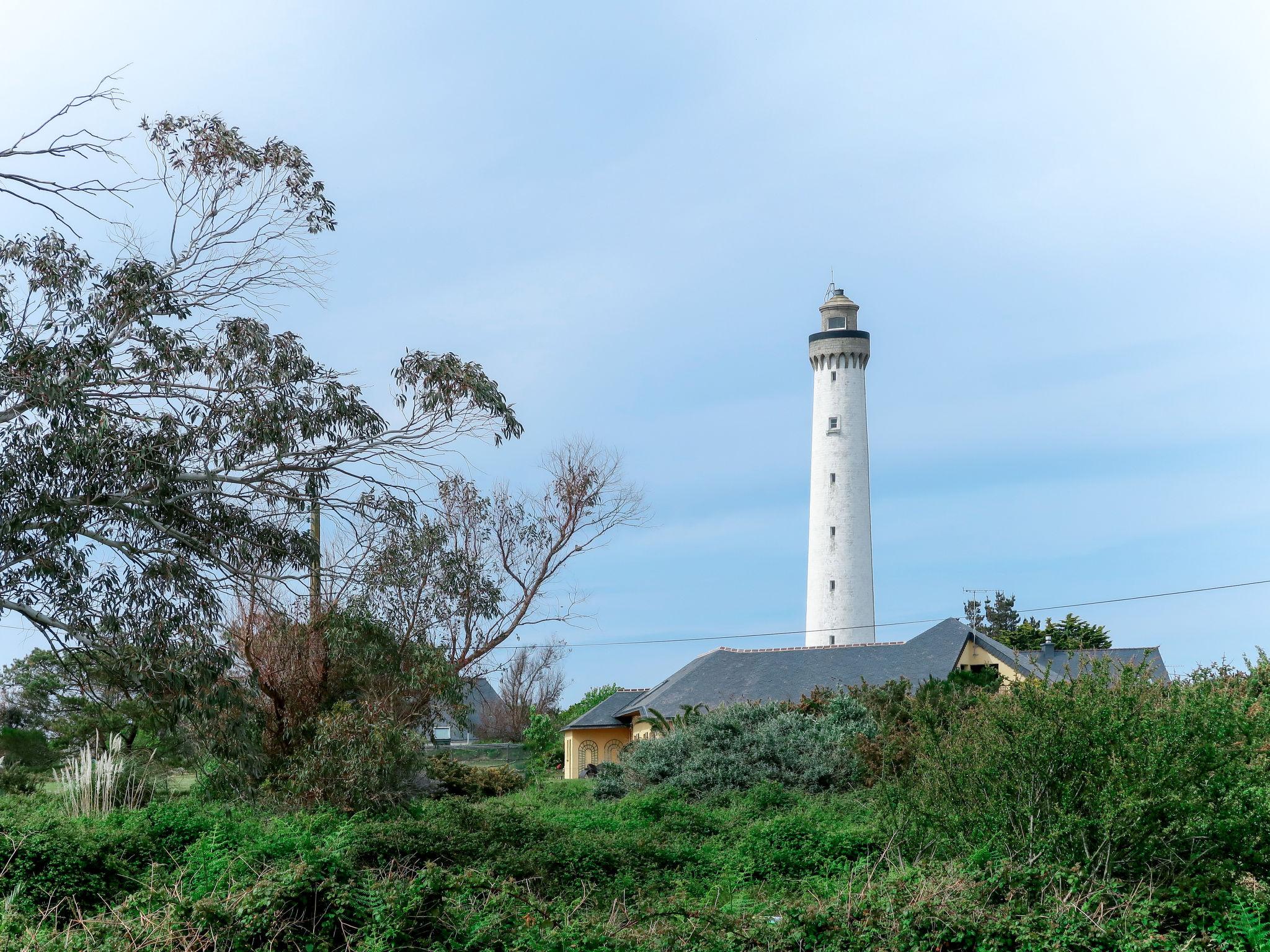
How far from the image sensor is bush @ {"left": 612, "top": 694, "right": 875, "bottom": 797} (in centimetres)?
1912

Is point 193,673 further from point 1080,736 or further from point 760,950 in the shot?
point 1080,736

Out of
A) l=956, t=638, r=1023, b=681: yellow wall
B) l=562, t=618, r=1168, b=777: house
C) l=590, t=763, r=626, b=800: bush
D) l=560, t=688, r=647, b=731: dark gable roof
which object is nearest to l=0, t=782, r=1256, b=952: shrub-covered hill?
l=590, t=763, r=626, b=800: bush

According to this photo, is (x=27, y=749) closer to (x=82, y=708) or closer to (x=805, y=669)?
(x=82, y=708)

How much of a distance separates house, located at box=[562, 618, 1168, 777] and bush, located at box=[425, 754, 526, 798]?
12.8 feet

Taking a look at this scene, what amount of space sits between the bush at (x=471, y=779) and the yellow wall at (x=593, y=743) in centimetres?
830

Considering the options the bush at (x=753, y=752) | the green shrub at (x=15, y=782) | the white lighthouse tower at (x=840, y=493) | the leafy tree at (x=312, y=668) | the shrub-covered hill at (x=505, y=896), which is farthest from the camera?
the white lighthouse tower at (x=840, y=493)

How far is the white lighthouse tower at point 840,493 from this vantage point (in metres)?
40.3

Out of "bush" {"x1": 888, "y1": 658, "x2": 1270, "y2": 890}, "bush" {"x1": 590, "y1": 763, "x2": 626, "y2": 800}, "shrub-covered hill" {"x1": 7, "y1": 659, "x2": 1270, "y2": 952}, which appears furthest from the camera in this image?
"bush" {"x1": 590, "y1": 763, "x2": 626, "y2": 800}

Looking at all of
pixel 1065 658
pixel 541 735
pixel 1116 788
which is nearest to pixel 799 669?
pixel 1065 658

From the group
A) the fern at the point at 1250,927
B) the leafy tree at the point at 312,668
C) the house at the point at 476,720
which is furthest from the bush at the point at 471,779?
the house at the point at 476,720

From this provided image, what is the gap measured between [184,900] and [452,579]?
889 centimetres

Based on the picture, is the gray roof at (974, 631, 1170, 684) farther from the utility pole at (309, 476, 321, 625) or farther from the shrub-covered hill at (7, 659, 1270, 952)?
the utility pole at (309, 476, 321, 625)

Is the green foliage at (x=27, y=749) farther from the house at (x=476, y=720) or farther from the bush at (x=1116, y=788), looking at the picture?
the house at (x=476, y=720)

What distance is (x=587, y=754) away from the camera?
120ft
